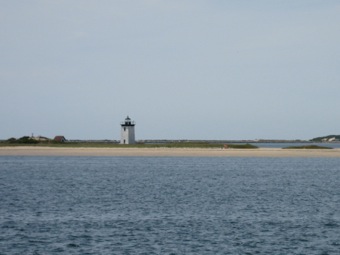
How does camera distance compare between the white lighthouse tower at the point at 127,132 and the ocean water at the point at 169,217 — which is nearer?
the ocean water at the point at 169,217

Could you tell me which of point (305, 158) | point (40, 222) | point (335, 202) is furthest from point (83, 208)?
Result: point (305, 158)

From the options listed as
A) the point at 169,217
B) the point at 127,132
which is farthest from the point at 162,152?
the point at 169,217

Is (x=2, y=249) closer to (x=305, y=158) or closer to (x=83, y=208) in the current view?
(x=83, y=208)

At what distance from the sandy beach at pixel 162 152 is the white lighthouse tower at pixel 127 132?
5334 millimetres

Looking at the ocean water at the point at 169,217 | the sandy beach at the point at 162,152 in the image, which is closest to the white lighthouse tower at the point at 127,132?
the sandy beach at the point at 162,152

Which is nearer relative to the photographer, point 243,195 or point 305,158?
point 243,195

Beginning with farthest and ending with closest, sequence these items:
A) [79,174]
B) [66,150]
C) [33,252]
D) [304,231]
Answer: [66,150], [79,174], [304,231], [33,252]

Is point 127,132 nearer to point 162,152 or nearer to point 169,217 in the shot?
point 162,152

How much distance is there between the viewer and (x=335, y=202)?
41688mm

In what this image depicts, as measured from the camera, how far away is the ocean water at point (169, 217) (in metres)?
25.9

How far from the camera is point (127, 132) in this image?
424ft

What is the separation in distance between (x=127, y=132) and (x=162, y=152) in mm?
10900

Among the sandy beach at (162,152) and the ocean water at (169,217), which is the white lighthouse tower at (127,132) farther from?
the ocean water at (169,217)

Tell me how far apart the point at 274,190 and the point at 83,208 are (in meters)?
20.4
